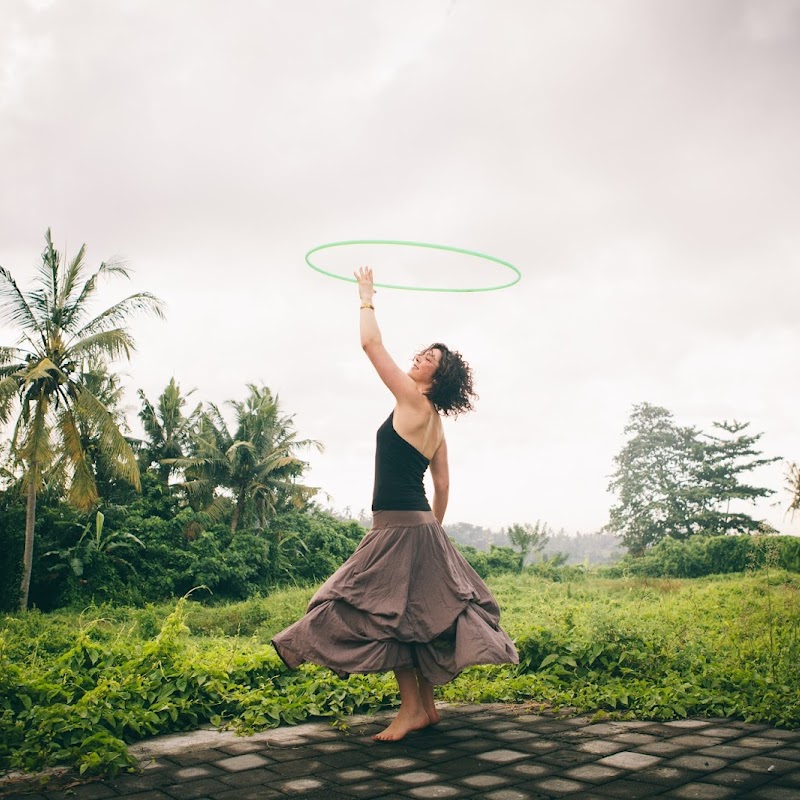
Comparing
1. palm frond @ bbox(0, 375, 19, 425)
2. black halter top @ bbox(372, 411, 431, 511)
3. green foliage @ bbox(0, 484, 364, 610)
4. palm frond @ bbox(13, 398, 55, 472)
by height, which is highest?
palm frond @ bbox(0, 375, 19, 425)

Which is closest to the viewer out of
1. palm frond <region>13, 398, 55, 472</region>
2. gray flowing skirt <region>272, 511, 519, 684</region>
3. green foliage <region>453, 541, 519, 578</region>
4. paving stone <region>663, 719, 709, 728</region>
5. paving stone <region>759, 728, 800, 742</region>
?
paving stone <region>759, 728, 800, 742</region>

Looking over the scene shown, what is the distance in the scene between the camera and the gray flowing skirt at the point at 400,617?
3.15 m

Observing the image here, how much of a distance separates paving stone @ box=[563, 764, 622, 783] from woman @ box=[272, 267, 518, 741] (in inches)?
20.1

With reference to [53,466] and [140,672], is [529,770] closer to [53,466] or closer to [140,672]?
[140,672]

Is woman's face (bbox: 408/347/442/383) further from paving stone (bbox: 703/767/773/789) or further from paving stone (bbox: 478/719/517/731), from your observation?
paving stone (bbox: 703/767/773/789)

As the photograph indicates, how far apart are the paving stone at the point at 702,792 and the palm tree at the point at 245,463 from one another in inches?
812

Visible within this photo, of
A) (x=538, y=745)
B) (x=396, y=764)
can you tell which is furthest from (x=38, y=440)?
(x=538, y=745)

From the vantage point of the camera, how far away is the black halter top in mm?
3396

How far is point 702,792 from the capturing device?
2.42m

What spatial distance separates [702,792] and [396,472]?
1.70 m

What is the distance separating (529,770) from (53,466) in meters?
18.1

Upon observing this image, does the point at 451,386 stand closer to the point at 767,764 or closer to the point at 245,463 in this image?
the point at 767,764

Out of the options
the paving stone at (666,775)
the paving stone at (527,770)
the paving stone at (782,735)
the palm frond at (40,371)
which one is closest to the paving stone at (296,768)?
the paving stone at (527,770)

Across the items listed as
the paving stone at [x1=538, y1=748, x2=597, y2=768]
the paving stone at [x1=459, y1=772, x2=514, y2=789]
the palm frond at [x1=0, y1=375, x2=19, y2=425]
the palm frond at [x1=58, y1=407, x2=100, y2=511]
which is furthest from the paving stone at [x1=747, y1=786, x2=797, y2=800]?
the palm frond at [x1=58, y1=407, x2=100, y2=511]
